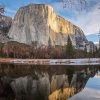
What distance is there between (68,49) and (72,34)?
117 cm

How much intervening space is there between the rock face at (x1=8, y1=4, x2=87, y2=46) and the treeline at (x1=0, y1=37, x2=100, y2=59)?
0.41 metres

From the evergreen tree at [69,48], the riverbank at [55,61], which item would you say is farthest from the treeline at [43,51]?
the riverbank at [55,61]

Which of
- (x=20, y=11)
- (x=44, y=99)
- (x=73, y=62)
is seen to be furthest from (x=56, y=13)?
(x=44, y=99)

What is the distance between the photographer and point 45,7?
2350 centimetres

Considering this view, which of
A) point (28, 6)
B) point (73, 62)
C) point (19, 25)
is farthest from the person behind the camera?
point (73, 62)

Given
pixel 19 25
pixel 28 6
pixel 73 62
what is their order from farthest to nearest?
pixel 73 62
pixel 19 25
pixel 28 6

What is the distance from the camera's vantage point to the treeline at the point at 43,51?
24.6 m

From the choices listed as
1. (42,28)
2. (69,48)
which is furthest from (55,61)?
(69,48)

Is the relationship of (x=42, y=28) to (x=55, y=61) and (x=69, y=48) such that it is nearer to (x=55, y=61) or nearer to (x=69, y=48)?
(x=69, y=48)

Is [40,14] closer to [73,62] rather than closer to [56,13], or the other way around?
[56,13]

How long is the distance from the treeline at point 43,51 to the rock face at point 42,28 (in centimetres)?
41

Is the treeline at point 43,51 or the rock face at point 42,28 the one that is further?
the treeline at point 43,51

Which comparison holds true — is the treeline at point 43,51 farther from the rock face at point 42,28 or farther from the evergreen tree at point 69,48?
the rock face at point 42,28

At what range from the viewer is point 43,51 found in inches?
990
